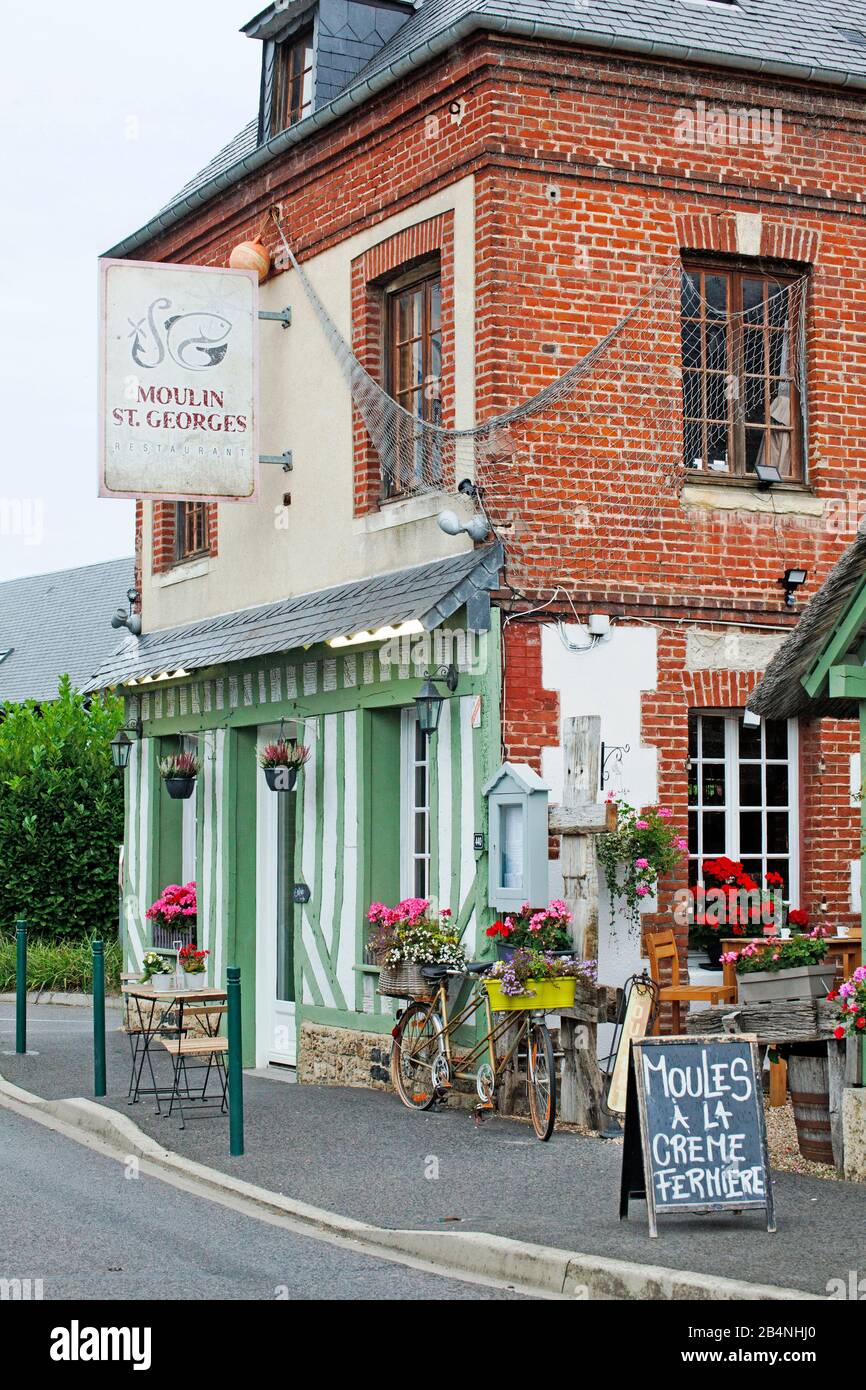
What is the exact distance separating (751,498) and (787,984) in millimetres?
3809

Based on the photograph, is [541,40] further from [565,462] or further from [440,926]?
[440,926]

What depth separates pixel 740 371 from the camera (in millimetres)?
13461

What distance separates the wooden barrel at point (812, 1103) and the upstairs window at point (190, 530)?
9319 millimetres

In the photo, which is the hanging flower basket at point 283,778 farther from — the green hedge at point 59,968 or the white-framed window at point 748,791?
the green hedge at point 59,968

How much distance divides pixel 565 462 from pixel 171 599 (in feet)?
21.7

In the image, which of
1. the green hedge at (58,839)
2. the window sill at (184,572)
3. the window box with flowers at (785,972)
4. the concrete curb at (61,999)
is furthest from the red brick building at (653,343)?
the green hedge at (58,839)

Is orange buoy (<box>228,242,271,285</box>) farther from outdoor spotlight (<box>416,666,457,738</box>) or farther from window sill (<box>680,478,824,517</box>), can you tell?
outdoor spotlight (<box>416,666,457,738</box>)

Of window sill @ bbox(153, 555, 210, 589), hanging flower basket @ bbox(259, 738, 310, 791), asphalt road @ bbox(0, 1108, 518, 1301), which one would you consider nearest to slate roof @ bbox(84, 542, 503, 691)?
window sill @ bbox(153, 555, 210, 589)

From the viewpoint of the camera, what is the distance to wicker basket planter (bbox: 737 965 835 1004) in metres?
10.9

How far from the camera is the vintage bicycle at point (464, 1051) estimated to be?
1105 cm

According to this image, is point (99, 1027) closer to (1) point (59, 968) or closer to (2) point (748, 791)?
(2) point (748, 791)

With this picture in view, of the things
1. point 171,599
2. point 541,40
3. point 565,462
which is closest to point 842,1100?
point 565,462
